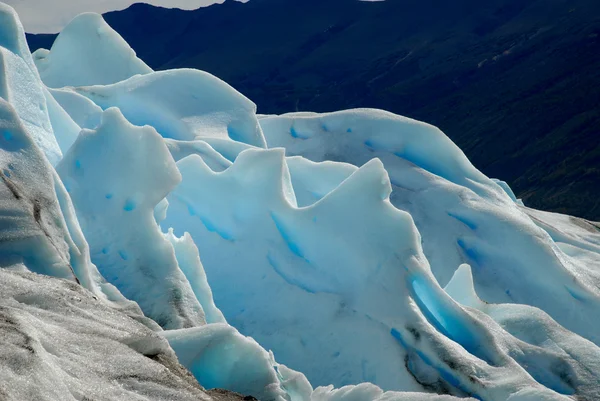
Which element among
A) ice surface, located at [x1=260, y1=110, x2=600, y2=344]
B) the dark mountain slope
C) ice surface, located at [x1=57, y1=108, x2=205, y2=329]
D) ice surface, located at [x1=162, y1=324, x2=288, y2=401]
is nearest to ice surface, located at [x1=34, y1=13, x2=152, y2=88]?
ice surface, located at [x1=260, y1=110, x2=600, y2=344]

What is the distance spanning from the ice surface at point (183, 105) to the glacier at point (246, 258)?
32 millimetres

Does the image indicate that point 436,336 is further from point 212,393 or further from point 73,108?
point 73,108

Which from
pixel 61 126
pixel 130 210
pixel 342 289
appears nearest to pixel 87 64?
pixel 61 126

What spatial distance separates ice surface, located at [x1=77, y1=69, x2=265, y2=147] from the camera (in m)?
13.5

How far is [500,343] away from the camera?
33.1 feet

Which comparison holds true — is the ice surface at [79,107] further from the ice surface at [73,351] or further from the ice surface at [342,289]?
the ice surface at [73,351]

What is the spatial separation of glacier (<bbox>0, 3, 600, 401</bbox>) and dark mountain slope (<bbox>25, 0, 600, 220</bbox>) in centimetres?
3956

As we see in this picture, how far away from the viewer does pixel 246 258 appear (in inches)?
414

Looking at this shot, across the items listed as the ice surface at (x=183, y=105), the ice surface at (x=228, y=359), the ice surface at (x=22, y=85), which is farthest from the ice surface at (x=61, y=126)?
the ice surface at (x=228, y=359)

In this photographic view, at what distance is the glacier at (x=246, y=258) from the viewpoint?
6113mm

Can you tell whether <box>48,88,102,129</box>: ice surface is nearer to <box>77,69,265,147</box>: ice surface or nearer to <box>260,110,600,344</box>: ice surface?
<box>77,69,265,147</box>: ice surface

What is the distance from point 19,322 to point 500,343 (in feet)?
21.0

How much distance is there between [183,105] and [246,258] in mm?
4087

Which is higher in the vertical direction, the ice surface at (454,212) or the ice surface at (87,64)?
the ice surface at (87,64)
